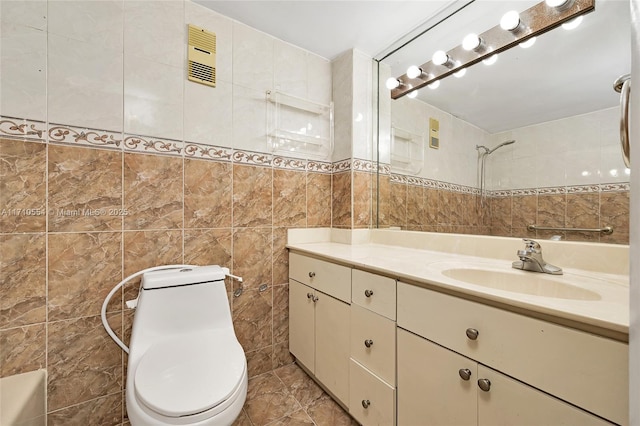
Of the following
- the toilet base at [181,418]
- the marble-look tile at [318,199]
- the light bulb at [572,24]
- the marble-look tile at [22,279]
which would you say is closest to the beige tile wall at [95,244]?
the marble-look tile at [22,279]

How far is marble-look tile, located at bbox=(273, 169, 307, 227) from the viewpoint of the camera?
178cm

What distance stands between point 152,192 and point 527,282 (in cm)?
176

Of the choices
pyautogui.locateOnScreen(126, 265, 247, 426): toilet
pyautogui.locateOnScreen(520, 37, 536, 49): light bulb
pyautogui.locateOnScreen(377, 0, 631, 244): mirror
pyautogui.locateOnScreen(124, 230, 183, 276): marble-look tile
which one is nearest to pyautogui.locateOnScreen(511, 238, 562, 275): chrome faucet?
pyautogui.locateOnScreen(377, 0, 631, 244): mirror

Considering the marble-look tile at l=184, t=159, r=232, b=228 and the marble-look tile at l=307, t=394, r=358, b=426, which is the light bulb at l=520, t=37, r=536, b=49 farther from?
the marble-look tile at l=307, t=394, r=358, b=426

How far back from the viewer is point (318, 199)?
1.97m

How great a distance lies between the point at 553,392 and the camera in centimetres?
64

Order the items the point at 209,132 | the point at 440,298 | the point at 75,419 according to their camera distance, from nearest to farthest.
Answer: the point at 440,298, the point at 75,419, the point at 209,132

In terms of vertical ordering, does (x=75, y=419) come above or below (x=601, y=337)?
below

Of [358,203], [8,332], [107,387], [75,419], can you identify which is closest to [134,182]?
[8,332]

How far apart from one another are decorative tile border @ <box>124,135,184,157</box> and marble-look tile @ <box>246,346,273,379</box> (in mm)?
1283

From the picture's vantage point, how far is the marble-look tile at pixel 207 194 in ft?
4.87

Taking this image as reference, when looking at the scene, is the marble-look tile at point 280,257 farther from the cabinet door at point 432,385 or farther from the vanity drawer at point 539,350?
the vanity drawer at point 539,350

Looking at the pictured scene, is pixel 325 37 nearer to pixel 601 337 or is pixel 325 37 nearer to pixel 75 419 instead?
pixel 601 337

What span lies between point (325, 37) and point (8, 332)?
7.34 ft
